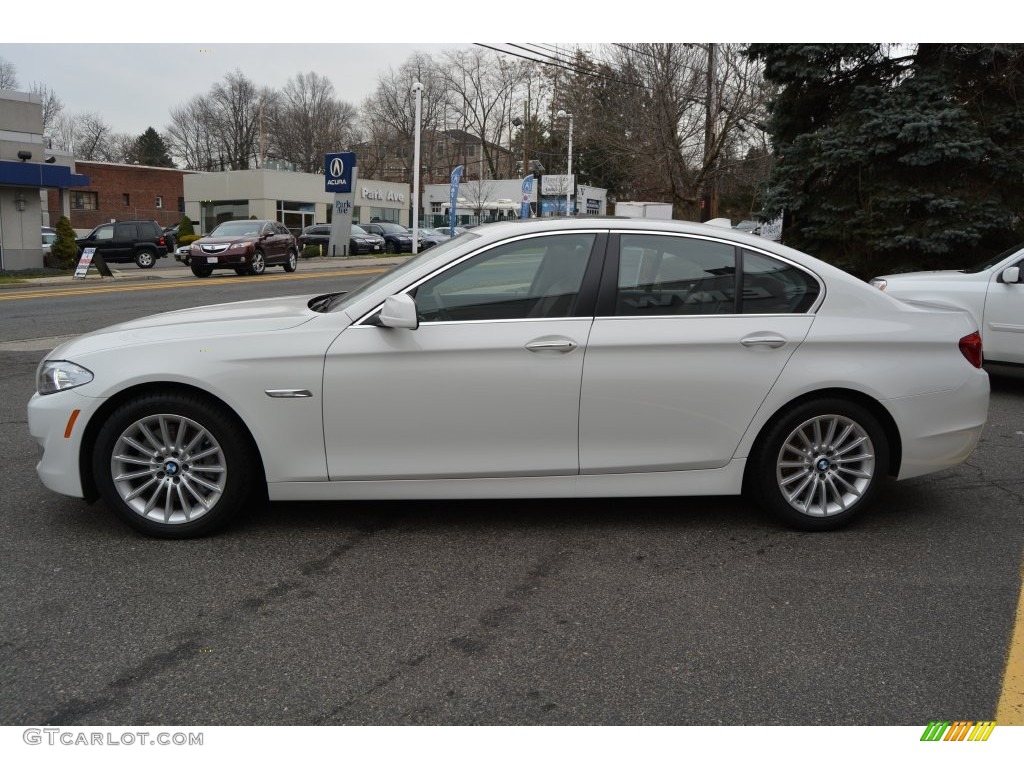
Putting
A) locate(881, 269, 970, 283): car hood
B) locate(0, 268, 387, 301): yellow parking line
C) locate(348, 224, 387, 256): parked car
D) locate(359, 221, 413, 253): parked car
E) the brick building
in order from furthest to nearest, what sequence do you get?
the brick building
locate(359, 221, 413, 253): parked car
locate(348, 224, 387, 256): parked car
locate(0, 268, 387, 301): yellow parking line
locate(881, 269, 970, 283): car hood

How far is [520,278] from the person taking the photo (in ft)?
14.9

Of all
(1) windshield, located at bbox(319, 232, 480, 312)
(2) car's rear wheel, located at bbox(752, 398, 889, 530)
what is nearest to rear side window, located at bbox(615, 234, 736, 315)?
(2) car's rear wheel, located at bbox(752, 398, 889, 530)

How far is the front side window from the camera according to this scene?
4.49m

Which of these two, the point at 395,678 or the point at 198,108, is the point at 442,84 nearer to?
the point at 198,108

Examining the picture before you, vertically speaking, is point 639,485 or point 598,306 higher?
point 598,306

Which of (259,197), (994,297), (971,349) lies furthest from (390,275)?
(259,197)

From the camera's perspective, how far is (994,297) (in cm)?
855

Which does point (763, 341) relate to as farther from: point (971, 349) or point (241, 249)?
point (241, 249)

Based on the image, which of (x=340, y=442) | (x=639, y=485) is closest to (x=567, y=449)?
(x=639, y=485)

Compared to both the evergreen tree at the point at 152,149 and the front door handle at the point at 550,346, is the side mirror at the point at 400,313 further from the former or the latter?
the evergreen tree at the point at 152,149

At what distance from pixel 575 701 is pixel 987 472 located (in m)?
4.20

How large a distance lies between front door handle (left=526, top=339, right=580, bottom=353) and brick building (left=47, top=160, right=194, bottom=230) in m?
65.8

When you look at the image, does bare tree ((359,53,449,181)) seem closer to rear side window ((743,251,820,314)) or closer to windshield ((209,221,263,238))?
windshield ((209,221,263,238))
